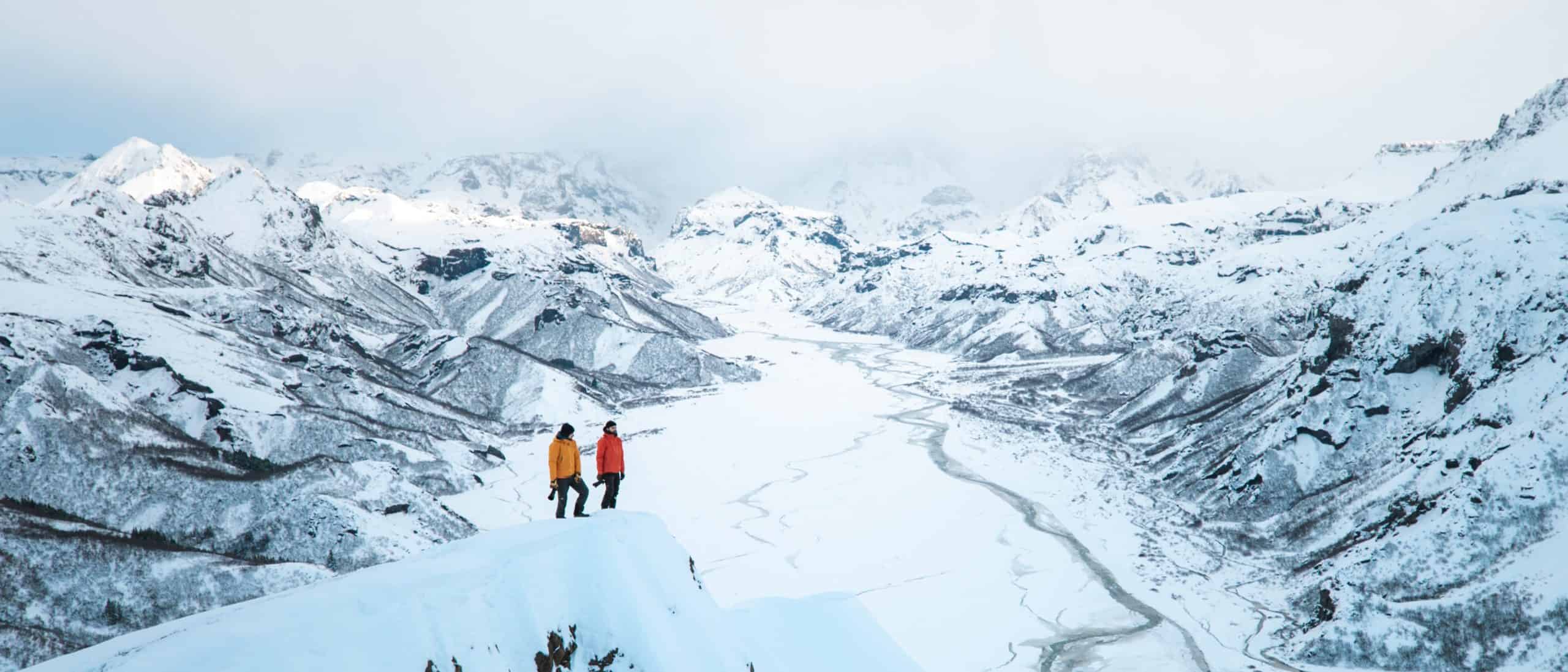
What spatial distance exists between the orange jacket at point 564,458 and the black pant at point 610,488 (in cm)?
106

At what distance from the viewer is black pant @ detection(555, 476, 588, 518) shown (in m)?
25.3

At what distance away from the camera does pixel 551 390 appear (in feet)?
507

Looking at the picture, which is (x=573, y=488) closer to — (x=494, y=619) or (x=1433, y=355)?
(x=494, y=619)

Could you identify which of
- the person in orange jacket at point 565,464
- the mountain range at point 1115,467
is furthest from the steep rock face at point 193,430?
the person in orange jacket at point 565,464

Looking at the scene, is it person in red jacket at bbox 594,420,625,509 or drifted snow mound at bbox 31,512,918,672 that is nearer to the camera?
drifted snow mound at bbox 31,512,918,672

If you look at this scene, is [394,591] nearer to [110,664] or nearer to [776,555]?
[110,664]

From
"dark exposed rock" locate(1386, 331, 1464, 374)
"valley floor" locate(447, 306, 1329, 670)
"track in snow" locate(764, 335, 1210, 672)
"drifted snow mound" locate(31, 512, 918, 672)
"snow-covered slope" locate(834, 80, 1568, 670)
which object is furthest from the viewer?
"dark exposed rock" locate(1386, 331, 1464, 374)

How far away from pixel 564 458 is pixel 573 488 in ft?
3.30

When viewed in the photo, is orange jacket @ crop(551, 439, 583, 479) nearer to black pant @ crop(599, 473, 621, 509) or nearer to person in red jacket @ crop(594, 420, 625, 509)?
person in red jacket @ crop(594, 420, 625, 509)

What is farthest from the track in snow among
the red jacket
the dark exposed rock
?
the dark exposed rock

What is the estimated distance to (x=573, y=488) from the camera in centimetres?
2505

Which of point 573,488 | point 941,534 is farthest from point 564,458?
point 941,534

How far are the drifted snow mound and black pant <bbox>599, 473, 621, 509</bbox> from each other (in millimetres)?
2060

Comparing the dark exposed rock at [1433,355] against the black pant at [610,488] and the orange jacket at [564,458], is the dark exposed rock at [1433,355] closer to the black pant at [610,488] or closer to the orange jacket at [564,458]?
the black pant at [610,488]
